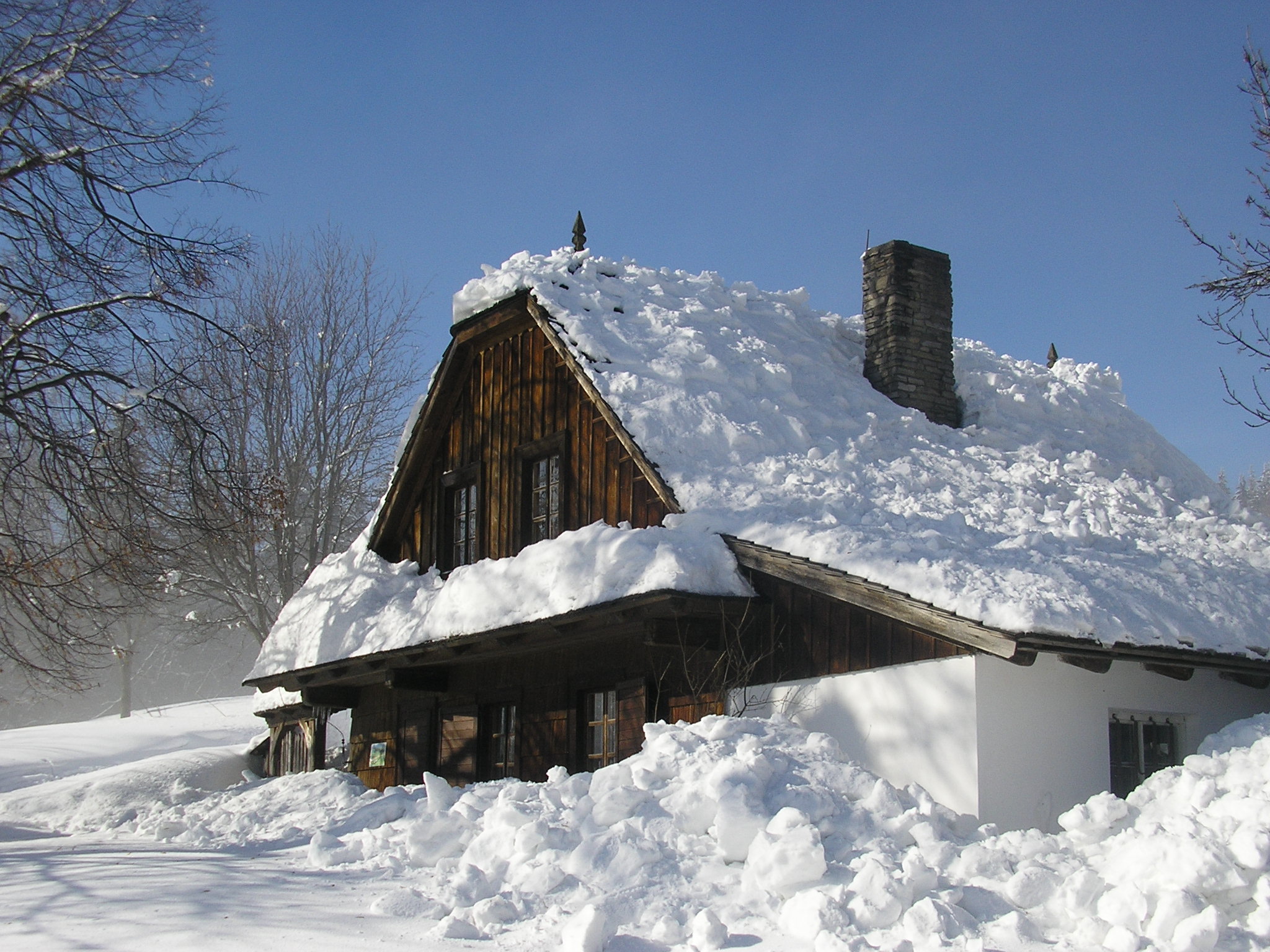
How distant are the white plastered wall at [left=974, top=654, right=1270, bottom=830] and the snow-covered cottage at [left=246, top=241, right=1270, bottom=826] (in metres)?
0.02

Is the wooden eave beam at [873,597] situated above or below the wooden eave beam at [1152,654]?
above

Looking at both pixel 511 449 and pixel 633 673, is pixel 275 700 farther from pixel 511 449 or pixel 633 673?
pixel 633 673

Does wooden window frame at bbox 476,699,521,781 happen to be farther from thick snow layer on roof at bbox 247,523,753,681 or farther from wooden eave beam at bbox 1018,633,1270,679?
wooden eave beam at bbox 1018,633,1270,679

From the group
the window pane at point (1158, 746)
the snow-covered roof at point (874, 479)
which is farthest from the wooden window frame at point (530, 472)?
the window pane at point (1158, 746)

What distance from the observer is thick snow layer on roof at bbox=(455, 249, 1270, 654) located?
831 centimetres

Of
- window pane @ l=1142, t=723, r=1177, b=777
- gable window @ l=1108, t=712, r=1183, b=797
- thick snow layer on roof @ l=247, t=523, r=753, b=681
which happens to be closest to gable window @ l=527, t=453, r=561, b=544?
thick snow layer on roof @ l=247, t=523, r=753, b=681

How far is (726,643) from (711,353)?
12.0 feet

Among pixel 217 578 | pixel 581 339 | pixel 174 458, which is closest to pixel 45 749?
pixel 217 578

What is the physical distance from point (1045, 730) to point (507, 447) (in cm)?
692

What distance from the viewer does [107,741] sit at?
26641 mm

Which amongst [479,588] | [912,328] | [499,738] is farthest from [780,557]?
[912,328]

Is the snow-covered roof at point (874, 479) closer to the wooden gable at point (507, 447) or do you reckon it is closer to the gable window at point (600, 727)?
the wooden gable at point (507, 447)

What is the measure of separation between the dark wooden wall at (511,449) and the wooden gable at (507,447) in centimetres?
1

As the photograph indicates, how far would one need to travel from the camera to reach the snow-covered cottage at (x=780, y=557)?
809 centimetres
